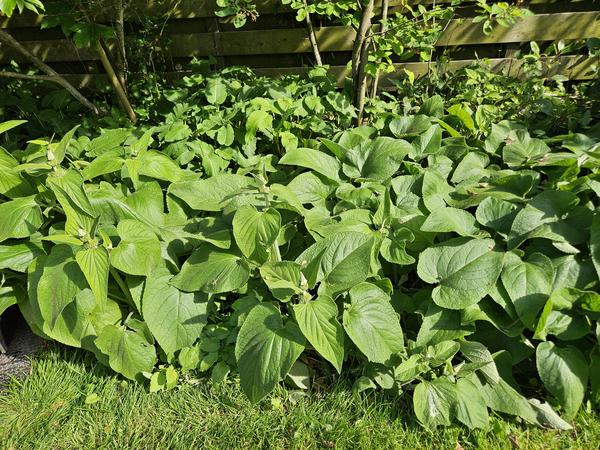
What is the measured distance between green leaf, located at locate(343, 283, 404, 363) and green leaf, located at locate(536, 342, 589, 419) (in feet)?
2.07

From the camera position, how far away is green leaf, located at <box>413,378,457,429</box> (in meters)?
2.22

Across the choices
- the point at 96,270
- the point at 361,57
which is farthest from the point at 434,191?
the point at 96,270

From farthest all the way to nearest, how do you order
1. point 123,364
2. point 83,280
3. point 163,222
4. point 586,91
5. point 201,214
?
point 586,91 → point 201,214 → point 163,222 → point 123,364 → point 83,280

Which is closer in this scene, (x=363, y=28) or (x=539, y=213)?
(x=539, y=213)

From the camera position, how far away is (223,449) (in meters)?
2.26

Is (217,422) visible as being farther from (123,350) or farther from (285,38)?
(285,38)

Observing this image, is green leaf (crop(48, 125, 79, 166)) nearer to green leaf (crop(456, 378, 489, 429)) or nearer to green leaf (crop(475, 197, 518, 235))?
green leaf (crop(475, 197, 518, 235))

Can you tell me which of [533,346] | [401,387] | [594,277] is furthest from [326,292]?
[594,277]

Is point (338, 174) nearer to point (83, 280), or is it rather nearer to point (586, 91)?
point (83, 280)

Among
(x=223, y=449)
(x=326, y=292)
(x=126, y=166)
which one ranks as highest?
(x=126, y=166)

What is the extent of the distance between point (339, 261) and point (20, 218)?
58.5 inches

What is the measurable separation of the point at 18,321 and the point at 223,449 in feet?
5.23

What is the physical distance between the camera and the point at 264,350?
2107mm

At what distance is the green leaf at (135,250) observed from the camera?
2240 millimetres
